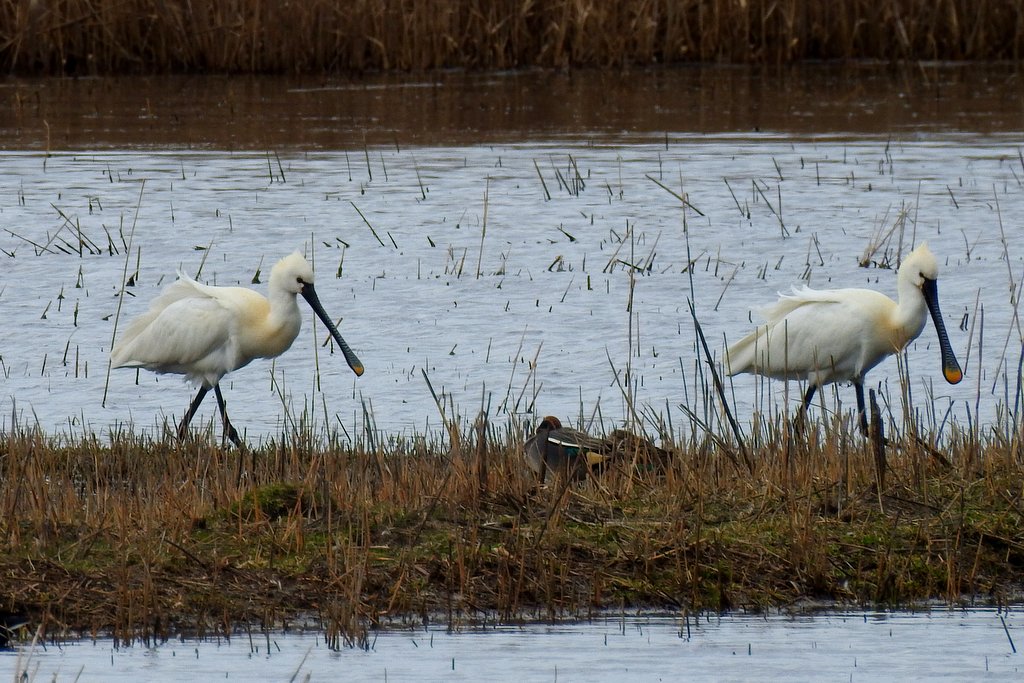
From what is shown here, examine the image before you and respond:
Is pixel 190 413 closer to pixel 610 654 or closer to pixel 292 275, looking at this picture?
pixel 292 275

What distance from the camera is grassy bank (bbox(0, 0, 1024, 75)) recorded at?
20.5 meters

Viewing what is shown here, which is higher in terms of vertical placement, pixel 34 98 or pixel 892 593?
pixel 34 98

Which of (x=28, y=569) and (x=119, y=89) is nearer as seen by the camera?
(x=28, y=569)

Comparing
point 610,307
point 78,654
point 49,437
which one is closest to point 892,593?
point 78,654

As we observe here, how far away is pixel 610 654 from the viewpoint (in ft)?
15.2

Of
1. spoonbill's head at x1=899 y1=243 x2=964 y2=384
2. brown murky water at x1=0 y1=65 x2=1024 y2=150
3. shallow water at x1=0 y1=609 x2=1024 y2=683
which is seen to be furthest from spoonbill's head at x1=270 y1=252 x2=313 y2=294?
brown murky water at x1=0 y1=65 x2=1024 y2=150

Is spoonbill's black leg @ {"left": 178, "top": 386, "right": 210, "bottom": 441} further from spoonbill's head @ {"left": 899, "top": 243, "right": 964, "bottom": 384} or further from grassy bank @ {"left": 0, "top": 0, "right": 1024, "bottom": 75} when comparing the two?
grassy bank @ {"left": 0, "top": 0, "right": 1024, "bottom": 75}

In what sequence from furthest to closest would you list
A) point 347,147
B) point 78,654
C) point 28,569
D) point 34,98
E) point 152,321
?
point 34,98, point 347,147, point 152,321, point 28,569, point 78,654

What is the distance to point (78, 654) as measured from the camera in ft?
14.9

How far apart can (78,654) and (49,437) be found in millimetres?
3080

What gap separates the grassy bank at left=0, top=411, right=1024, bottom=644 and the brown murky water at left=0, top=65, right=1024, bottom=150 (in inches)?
425

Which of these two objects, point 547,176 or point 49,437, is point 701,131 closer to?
point 547,176

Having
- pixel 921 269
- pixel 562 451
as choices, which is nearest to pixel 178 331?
pixel 562 451

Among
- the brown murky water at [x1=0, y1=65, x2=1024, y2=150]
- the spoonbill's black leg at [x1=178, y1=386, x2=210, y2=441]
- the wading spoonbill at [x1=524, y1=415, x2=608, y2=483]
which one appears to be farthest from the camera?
the brown murky water at [x1=0, y1=65, x2=1024, y2=150]
